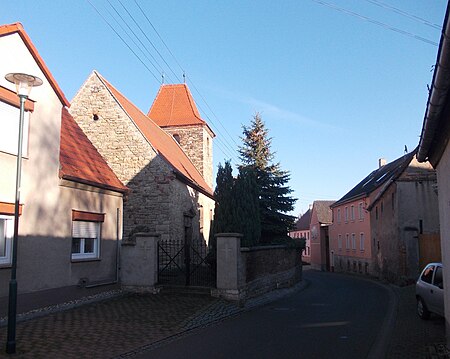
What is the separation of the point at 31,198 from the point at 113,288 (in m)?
5.45

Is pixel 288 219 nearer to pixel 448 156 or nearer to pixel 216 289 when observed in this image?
pixel 216 289

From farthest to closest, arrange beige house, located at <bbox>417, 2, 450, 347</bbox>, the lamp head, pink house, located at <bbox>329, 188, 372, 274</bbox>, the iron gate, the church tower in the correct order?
pink house, located at <bbox>329, 188, 372, 274</bbox>, the church tower, the iron gate, the lamp head, beige house, located at <bbox>417, 2, 450, 347</bbox>

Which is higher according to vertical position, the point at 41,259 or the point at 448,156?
the point at 448,156

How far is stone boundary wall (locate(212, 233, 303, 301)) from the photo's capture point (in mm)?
15383

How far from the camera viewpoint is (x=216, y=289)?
15539 millimetres

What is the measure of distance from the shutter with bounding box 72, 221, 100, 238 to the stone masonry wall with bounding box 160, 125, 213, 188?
2096cm

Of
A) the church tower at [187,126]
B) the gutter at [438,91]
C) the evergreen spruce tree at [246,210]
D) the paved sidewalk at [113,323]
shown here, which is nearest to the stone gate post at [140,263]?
the paved sidewalk at [113,323]

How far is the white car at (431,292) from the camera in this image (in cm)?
1140

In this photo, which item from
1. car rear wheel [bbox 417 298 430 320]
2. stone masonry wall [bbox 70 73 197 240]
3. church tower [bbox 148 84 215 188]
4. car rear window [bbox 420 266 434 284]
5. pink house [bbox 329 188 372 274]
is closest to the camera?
car rear window [bbox 420 266 434 284]

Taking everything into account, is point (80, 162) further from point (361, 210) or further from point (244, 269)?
point (361, 210)

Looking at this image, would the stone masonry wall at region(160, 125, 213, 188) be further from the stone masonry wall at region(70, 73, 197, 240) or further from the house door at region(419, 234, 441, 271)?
the house door at region(419, 234, 441, 271)

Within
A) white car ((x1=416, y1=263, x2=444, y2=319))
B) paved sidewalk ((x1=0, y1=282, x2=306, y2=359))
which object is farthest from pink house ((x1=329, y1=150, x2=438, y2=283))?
paved sidewalk ((x1=0, y1=282, x2=306, y2=359))

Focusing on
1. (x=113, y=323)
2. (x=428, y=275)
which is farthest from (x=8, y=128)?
(x=428, y=275)

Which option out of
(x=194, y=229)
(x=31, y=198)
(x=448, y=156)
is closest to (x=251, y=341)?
(x=448, y=156)
